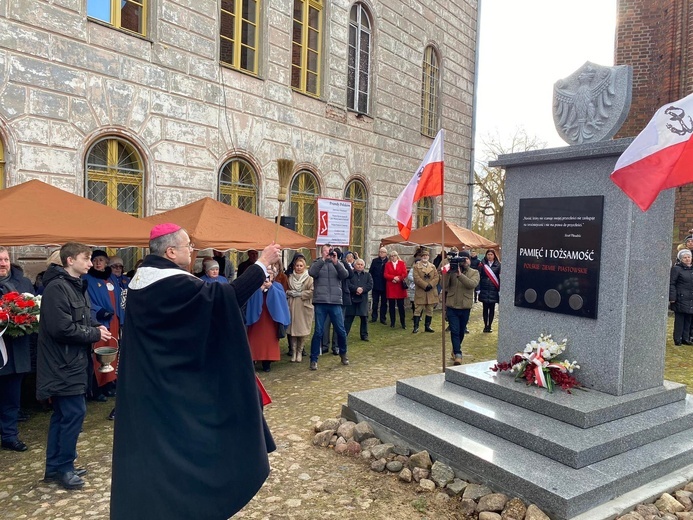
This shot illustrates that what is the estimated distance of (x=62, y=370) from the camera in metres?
4.42

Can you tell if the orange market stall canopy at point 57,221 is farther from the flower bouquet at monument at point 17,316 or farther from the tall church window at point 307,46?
the tall church window at point 307,46

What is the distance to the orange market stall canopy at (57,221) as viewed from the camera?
634cm

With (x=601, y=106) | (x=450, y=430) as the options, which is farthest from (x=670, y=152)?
(x=450, y=430)

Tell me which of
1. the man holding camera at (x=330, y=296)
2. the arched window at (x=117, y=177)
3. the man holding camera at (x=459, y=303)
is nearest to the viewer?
the man holding camera at (x=330, y=296)

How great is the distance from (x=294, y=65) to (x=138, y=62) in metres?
4.38

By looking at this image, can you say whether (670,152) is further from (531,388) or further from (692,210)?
(692,210)

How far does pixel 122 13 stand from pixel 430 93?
11139 millimetres

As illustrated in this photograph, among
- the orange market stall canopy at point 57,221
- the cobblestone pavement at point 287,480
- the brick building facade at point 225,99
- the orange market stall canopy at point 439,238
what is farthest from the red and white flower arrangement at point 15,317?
the orange market stall canopy at point 439,238

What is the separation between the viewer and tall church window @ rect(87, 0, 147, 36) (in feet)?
30.2

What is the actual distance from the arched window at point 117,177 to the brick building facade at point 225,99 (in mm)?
24

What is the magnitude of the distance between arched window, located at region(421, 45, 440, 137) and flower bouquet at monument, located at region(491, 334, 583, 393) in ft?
43.2

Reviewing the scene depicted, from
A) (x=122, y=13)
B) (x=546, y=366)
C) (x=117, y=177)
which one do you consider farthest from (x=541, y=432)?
(x=122, y=13)

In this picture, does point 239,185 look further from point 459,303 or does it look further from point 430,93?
point 430,93

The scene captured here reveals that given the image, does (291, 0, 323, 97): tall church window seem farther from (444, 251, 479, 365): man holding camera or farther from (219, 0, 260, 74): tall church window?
(444, 251, 479, 365): man holding camera
